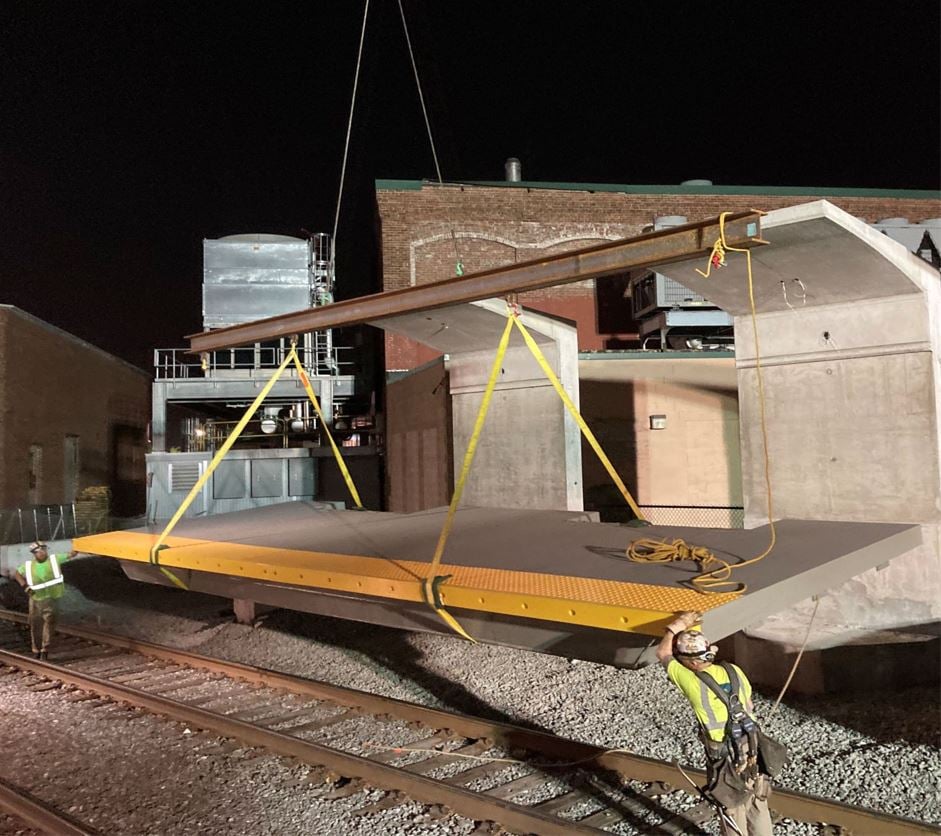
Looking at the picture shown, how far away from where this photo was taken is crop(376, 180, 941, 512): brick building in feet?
48.4

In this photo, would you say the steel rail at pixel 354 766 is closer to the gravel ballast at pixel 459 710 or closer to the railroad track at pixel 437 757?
the railroad track at pixel 437 757

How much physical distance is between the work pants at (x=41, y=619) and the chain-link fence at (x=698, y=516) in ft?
32.1

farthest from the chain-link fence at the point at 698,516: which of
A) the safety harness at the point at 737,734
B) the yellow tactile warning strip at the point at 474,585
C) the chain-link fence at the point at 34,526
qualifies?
the chain-link fence at the point at 34,526

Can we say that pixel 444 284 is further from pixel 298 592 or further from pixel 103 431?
pixel 103 431

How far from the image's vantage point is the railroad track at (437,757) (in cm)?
456

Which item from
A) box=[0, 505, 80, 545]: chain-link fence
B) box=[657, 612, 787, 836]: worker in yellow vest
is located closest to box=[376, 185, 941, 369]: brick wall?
box=[0, 505, 80, 545]: chain-link fence

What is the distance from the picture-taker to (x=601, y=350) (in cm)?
2002

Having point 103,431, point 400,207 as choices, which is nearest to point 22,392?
point 103,431

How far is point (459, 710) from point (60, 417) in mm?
22944

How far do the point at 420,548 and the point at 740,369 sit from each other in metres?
4.50

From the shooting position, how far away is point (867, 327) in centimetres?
709

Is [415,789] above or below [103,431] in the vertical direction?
below

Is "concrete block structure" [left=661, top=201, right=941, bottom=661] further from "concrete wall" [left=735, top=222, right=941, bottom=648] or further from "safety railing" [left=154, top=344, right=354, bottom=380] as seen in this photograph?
"safety railing" [left=154, top=344, right=354, bottom=380]

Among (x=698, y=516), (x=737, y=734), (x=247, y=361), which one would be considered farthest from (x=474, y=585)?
(x=247, y=361)
